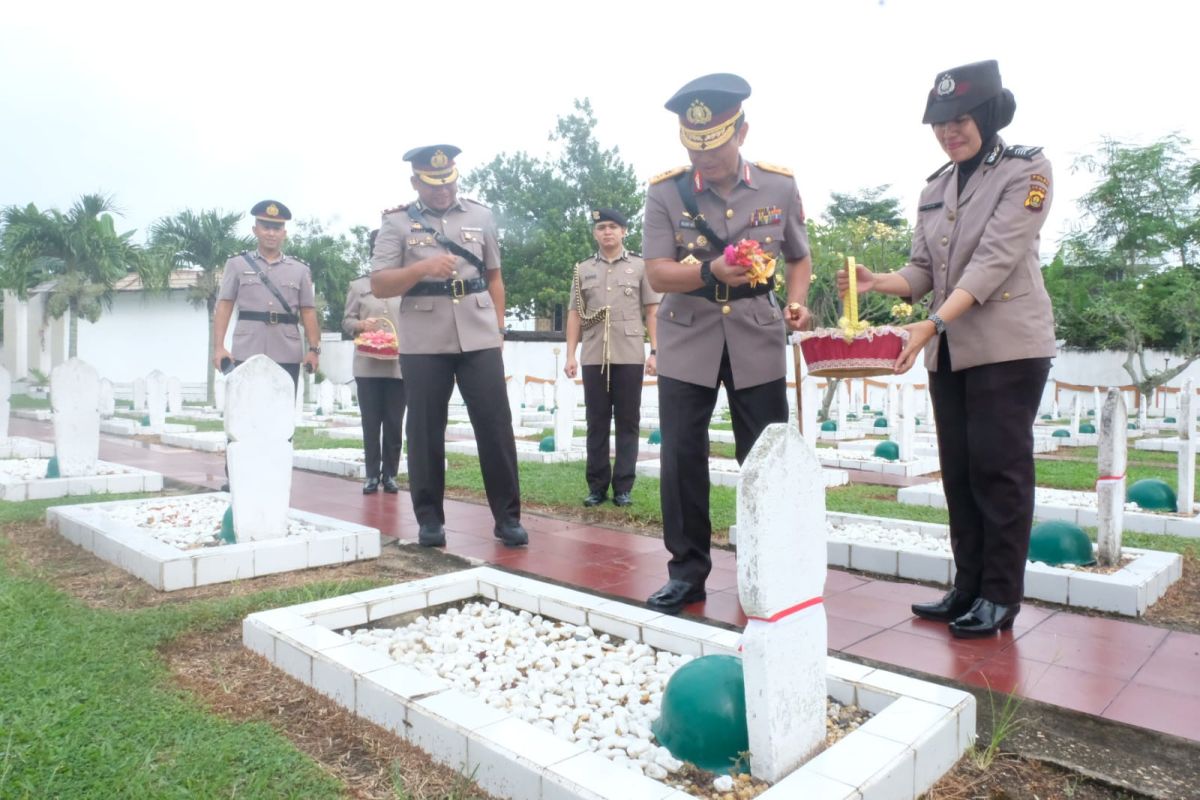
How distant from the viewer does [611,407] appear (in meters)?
6.17

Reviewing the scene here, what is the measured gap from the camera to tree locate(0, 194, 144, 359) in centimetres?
2339

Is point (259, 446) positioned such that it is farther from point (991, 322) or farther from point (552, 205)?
point (552, 205)

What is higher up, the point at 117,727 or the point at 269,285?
the point at 269,285

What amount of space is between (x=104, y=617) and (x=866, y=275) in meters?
3.11

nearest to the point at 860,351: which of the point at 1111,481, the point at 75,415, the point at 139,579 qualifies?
the point at 1111,481

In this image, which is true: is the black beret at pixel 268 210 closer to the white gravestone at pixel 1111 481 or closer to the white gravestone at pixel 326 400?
the white gravestone at pixel 1111 481

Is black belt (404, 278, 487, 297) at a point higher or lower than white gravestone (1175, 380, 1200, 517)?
higher

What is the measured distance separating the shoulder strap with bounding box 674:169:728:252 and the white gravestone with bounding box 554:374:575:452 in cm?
517

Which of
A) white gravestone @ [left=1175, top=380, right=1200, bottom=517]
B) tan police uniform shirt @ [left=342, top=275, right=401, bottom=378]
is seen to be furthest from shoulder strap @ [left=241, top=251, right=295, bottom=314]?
white gravestone @ [left=1175, top=380, right=1200, bottom=517]

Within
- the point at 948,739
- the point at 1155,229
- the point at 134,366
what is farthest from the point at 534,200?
the point at 948,739

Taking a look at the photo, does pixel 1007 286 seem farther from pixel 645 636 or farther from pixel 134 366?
pixel 134 366

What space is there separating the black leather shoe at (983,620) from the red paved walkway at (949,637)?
0.04 meters

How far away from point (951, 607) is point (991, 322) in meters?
1.08

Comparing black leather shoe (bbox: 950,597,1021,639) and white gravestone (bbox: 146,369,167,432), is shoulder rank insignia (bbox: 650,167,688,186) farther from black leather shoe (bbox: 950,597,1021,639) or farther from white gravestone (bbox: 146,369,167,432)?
white gravestone (bbox: 146,369,167,432)
